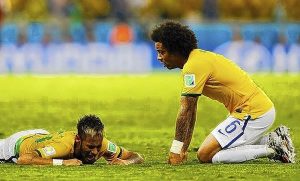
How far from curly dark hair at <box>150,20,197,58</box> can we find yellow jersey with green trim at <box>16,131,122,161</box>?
123cm

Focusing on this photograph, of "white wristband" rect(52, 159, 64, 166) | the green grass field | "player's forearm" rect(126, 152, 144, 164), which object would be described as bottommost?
the green grass field

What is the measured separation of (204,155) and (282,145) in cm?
83

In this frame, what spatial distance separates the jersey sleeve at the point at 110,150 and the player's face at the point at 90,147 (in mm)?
132

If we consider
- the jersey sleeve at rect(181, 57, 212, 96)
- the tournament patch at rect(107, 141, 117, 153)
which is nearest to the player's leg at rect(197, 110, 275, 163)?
the jersey sleeve at rect(181, 57, 212, 96)

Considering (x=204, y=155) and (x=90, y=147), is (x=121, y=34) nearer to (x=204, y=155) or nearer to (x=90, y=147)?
(x=204, y=155)

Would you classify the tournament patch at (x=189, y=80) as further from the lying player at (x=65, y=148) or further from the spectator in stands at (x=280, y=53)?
the spectator in stands at (x=280, y=53)

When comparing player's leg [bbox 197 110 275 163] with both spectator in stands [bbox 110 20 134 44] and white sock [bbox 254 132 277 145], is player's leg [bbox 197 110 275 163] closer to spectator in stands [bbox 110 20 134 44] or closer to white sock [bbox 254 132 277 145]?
white sock [bbox 254 132 277 145]

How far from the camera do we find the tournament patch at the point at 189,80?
11.9 meters

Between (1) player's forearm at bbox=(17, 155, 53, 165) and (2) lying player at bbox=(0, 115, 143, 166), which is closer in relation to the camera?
(2) lying player at bbox=(0, 115, 143, 166)

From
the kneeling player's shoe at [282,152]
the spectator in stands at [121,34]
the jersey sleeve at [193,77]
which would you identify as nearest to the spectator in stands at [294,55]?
the spectator in stands at [121,34]

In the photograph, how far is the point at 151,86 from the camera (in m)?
28.1

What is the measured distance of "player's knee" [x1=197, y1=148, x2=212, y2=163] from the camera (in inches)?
481

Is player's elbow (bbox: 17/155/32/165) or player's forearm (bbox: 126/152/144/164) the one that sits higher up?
player's elbow (bbox: 17/155/32/165)

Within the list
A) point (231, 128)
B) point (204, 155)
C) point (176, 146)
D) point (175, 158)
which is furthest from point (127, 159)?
point (231, 128)
